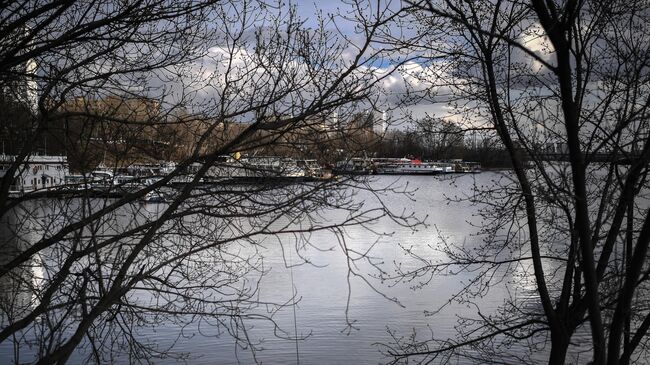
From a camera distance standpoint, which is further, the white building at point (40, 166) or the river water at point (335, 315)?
the river water at point (335, 315)

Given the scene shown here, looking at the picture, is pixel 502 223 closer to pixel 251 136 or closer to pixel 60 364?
pixel 251 136

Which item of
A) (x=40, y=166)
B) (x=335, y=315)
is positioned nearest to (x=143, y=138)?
(x=40, y=166)

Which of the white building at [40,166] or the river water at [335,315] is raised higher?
the white building at [40,166]

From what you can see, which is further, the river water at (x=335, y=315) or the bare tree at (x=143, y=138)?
the river water at (x=335, y=315)

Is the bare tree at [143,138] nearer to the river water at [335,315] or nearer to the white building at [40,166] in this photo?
the white building at [40,166]

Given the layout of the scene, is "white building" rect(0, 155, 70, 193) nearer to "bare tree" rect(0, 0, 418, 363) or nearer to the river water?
"bare tree" rect(0, 0, 418, 363)

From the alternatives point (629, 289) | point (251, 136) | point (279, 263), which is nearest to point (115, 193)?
point (251, 136)

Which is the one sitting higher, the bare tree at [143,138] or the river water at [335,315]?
the bare tree at [143,138]

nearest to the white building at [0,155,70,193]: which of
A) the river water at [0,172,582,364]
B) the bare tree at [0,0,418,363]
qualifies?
the bare tree at [0,0,418,363]

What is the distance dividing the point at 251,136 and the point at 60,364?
2.00 meters

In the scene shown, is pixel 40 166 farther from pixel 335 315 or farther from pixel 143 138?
pixel 335 315

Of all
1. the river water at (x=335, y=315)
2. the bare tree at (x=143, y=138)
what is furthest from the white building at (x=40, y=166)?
the river water at (x=335, y=315)

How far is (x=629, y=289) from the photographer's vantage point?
5.30 m

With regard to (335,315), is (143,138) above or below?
above
